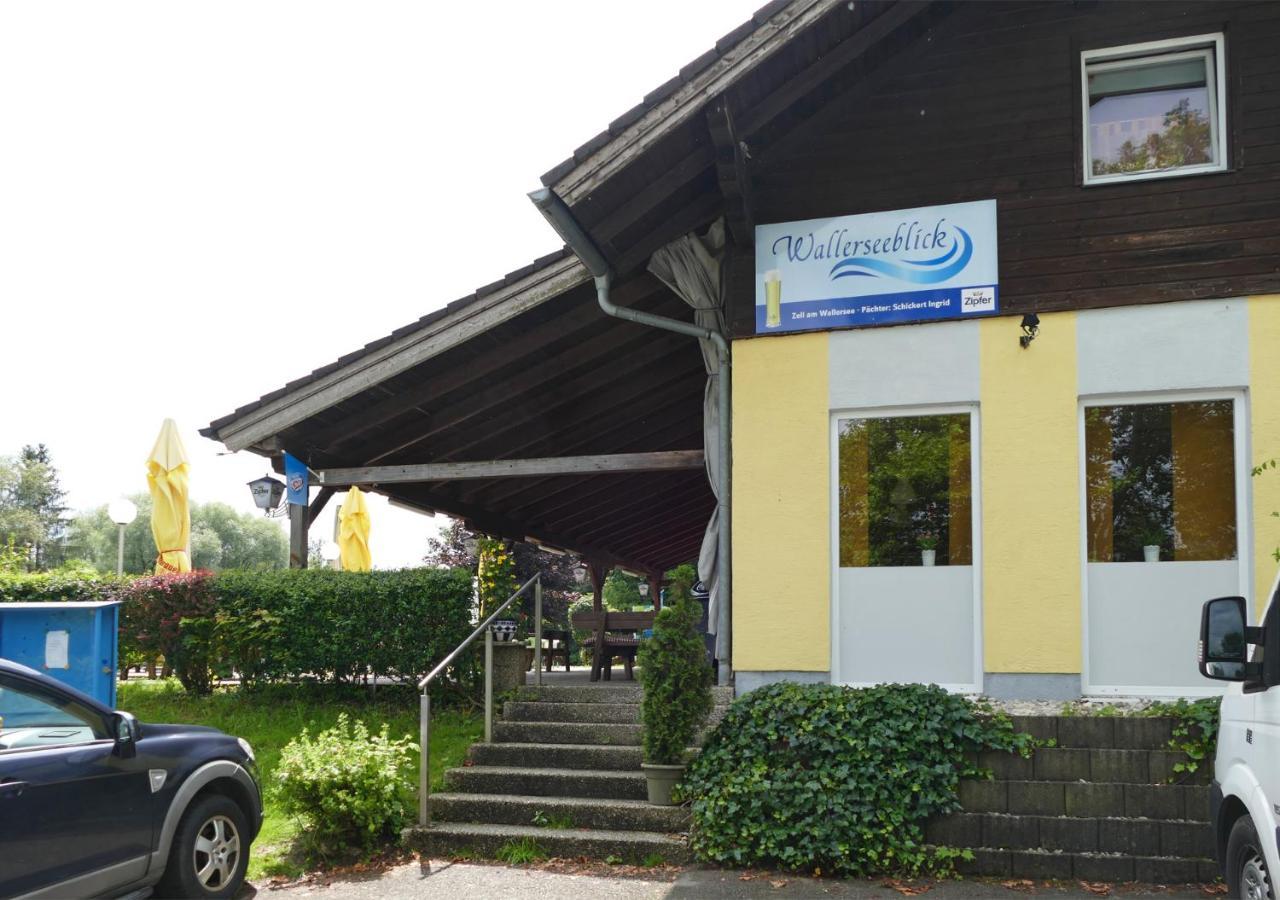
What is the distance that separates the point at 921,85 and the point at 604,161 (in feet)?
9.02

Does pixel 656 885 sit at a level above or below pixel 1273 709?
below

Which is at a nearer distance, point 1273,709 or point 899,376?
point 1273,709

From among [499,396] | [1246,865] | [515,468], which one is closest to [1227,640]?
[1246,865]

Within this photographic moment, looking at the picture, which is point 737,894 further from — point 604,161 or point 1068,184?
point 1068,184

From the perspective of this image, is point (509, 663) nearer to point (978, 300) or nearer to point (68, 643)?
point (68, 643)

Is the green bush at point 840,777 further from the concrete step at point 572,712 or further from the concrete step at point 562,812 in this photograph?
the concrete step at point 572,712

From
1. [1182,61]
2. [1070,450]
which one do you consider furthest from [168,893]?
A: [1182,61]

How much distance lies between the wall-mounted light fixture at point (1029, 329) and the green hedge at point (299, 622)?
560 centimetres

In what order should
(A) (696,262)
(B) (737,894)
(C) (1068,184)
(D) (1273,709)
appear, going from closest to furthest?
(D) (1273,709) < (B) (737,894) < (C) (1068,184) < (A) (696,262)

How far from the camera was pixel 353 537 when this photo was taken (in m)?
12.5

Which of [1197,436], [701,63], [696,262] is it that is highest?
[701,63]

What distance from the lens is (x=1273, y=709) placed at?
4441 mm

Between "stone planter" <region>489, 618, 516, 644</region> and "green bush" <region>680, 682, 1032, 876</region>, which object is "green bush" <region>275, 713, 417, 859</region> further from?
"stone planter" <region>489, 618, 516, 644</region>

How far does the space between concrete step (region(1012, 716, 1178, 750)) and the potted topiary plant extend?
2161 mm
